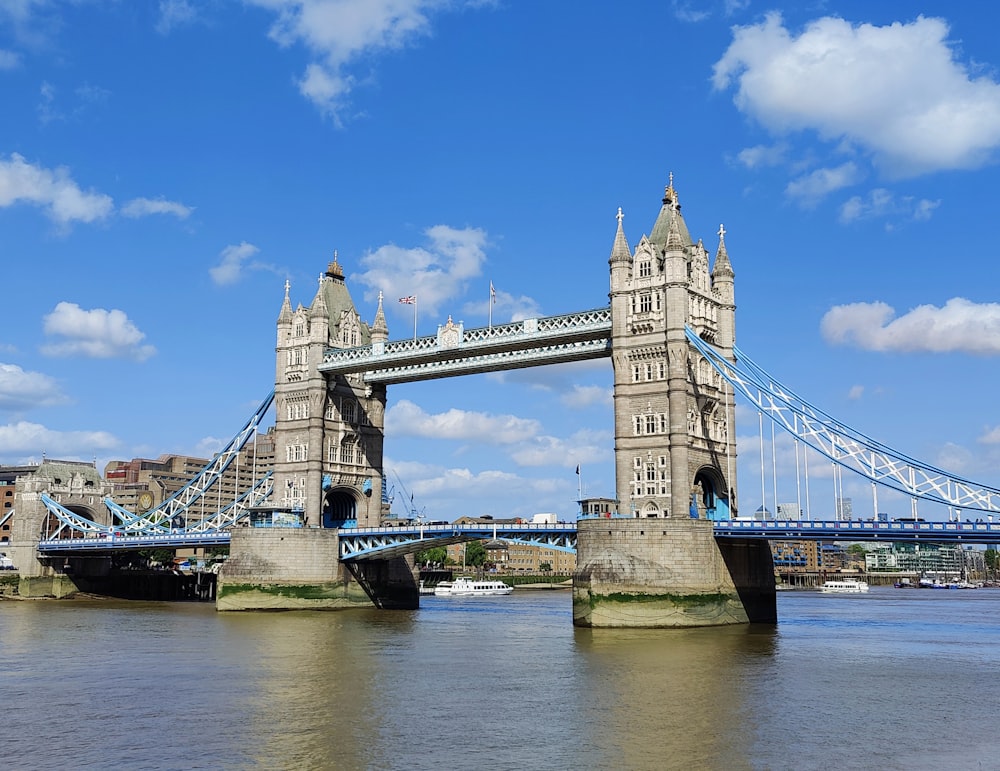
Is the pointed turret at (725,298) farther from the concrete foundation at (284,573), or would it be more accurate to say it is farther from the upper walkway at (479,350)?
the concrete foundation at (284,573)

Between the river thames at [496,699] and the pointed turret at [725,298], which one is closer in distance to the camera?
the river thames at [496,699]

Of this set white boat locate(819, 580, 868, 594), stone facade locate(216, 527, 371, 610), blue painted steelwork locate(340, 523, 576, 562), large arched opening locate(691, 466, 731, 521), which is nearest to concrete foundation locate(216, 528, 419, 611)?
stone facade locate(216, 527, 371, 610)

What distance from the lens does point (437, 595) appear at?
13250 cm

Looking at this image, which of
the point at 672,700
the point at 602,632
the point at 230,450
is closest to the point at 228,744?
the point at 672,700

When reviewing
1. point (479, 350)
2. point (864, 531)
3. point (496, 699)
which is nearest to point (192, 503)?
point (479, 350)

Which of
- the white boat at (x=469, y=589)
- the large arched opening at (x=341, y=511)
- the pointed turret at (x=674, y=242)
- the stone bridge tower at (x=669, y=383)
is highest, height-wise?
the pointed turret at (x=674, y=242)

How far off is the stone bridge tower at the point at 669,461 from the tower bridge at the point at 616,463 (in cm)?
10

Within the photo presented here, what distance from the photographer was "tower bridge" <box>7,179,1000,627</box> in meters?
62.6

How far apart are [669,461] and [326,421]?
3317cm

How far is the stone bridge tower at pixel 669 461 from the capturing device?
6238 centimetres

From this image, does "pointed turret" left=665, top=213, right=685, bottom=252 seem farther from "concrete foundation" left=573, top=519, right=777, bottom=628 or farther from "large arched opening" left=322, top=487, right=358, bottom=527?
"large arched opening" left=322, top=487, right=358, bottom=527

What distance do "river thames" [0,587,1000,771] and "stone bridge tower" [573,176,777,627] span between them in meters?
2.76

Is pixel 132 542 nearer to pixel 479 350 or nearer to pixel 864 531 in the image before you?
pixel 479 350

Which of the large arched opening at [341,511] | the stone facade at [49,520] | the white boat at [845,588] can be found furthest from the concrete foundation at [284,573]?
the white boat at [845,588]
